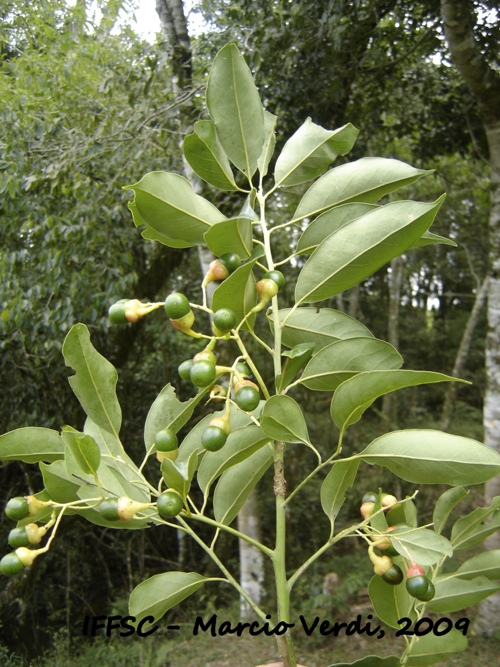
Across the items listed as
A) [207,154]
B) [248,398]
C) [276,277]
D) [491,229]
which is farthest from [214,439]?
[491,229]

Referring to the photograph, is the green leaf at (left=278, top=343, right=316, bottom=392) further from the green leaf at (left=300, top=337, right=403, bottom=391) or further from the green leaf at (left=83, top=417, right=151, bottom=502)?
the green leaf at (left=83, top=417, right=151, bottom=502)

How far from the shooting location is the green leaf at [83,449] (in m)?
0.44

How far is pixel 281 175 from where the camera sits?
24.3 inches

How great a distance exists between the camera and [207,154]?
55cm

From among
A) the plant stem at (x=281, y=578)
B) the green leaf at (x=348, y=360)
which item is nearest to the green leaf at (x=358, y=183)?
the green leaf at (x=348, y=360)

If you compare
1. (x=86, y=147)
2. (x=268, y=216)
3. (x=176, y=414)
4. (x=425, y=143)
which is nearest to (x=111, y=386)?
(x=176, y=414)

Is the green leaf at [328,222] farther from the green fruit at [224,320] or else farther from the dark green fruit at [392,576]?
the dark green fruit at [392,576]

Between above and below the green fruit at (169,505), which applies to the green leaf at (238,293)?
above

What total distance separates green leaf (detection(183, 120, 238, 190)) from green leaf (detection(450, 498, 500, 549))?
0.42 meters

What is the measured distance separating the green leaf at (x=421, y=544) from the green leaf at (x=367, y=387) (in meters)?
0.10

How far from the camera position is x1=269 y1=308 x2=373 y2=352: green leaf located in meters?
0.58

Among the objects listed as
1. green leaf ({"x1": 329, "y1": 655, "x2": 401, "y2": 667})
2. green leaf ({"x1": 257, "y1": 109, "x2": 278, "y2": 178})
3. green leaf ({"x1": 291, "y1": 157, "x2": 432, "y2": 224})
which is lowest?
green leaf ({"x1": 329, "y1": 655, "x2": 401, "y2": 667})

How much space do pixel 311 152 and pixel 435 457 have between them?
32 centimetres

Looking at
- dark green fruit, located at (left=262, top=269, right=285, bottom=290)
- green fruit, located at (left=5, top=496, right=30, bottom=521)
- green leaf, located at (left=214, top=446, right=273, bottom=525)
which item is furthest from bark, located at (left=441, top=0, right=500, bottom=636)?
green fruit, located at (left=5, top=496, right=30, bottom=521)
